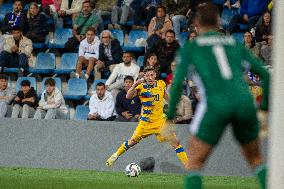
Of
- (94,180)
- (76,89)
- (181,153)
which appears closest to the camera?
(94,180)

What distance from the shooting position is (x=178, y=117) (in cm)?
1850

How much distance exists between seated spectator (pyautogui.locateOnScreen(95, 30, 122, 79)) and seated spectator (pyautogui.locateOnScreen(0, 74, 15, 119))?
6.64ft

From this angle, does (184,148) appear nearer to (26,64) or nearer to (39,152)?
(39,152)

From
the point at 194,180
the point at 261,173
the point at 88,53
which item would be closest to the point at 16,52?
the point at 88,53

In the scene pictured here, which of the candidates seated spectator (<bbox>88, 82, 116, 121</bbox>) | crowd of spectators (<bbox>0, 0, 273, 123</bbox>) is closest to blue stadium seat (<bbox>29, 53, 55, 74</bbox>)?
crowd of spectators (<bbox>0, 0, 273, 123</bbox>)

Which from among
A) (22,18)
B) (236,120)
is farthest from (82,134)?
(236,120)

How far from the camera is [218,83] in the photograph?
327 inches

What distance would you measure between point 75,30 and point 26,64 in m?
1.43

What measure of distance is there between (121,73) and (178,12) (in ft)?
8.37

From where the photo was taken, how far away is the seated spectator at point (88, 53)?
21094 millimetres

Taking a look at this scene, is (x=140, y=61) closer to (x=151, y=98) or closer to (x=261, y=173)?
(x=151, y=98)

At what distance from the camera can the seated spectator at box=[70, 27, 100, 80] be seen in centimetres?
2109

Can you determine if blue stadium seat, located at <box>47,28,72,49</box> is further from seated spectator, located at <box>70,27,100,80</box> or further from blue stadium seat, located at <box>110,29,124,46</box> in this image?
seated spectator, located at <box>70,27,100,80</box>

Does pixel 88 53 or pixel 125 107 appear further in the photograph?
pixel 88 53
